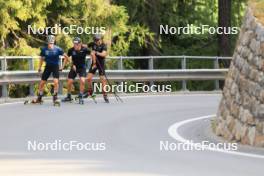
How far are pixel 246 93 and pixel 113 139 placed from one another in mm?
2240

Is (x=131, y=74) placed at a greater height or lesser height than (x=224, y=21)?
lesser

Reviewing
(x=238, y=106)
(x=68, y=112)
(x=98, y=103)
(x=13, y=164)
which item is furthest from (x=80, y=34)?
(x=13, y=164)

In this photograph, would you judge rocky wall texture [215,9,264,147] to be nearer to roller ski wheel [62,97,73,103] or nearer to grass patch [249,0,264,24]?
grass patch [249,0,264,24]

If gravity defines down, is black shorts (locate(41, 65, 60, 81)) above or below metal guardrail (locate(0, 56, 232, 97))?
above

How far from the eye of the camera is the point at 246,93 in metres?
13.2

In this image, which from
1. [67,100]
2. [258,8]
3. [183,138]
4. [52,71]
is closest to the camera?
[183,138]

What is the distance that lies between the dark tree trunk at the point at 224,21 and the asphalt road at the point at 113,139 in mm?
13784

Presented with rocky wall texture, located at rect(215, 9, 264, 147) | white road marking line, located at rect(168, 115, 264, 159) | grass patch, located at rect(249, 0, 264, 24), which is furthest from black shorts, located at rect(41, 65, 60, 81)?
rocky wall texture, located at rect(215, 9, 264, 147)

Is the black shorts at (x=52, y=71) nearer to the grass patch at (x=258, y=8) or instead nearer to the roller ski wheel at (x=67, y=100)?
the roller ski wheel at (x=67, y=100)

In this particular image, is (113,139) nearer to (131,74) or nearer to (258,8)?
(258,8)

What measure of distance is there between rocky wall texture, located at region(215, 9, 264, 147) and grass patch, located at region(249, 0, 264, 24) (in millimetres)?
100

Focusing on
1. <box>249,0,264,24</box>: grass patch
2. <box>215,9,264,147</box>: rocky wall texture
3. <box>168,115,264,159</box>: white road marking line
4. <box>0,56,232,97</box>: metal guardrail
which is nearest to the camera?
<box>168,115,264,159</box>: white road marking line

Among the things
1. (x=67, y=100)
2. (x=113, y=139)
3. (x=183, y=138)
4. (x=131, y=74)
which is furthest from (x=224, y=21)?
(x=113, y=139)

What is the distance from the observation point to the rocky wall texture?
1251 cm
